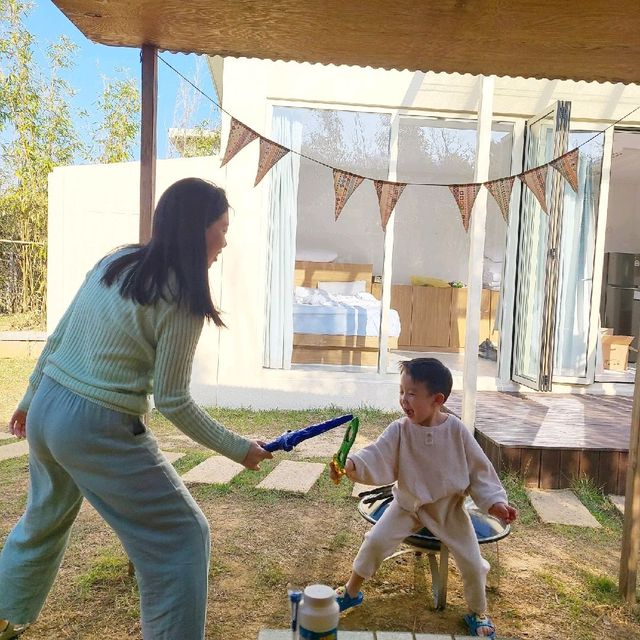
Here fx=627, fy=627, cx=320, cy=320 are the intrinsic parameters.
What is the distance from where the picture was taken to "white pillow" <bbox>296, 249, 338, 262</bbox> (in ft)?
28.3

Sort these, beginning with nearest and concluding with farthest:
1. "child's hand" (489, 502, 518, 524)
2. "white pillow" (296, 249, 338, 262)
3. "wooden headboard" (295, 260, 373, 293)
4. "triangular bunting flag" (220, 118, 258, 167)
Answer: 1. "child's hand" (489, 502, 518, 524)
2. "triangular bunting flag" (220, 118, 258, 167)
3. "wooden headboard" (295, 260, 373, 293)
4. "white pillow" (296, 249, 338, 262)

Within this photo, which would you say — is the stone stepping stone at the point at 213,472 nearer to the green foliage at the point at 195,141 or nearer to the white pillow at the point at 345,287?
the white pillow at the point at 345,287

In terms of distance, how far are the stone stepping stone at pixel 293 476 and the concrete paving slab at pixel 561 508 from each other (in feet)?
4.52

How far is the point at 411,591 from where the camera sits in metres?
2.66

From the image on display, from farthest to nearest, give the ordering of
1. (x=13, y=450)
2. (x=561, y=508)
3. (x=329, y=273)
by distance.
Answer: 1. (x=329, y=273)
2. (x=13, y=450)
3. (x=561, y=508)

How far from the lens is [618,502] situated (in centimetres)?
385

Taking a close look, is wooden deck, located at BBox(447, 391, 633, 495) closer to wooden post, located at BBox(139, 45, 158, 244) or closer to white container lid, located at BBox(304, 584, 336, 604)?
wooden post, located at BBox(139, 45, 158, 244)

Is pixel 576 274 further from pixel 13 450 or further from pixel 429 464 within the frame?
pixel 13 450

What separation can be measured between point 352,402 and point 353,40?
4217mm

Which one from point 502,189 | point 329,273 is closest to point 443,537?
point 502,189

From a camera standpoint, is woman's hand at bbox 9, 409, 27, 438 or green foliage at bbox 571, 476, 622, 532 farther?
green foliage at bbox 571, 476, 622, 532

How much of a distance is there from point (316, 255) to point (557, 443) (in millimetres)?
5271

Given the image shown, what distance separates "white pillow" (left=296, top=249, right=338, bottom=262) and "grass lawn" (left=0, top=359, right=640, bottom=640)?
4.96 meters

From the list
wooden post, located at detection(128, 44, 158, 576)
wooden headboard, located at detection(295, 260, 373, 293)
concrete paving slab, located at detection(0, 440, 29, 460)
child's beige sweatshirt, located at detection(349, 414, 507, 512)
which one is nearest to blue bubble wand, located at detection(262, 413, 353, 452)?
child's beige sweatshirt, located at detection(349, 414, 507, 512)
